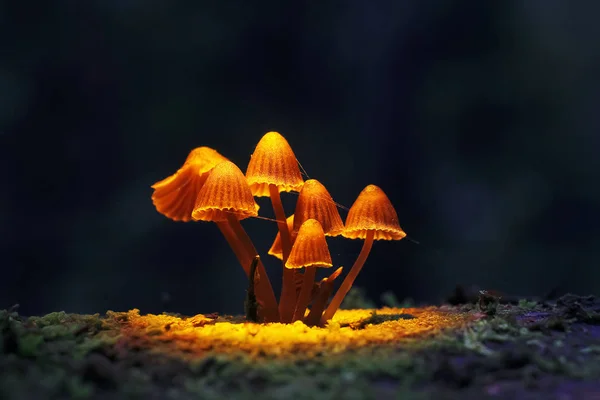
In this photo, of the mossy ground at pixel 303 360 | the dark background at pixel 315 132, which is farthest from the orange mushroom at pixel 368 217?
the dark background at pixel 315 132

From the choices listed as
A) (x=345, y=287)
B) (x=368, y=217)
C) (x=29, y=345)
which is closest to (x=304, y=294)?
(x=345, y=287)

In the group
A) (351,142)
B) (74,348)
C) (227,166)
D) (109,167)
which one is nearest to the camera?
A: (74,348)

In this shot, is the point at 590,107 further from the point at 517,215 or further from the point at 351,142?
the point at 351,142

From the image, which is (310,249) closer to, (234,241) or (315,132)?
(234,241)

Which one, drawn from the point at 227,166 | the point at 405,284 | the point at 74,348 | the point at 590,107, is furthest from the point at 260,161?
the point at 590,107

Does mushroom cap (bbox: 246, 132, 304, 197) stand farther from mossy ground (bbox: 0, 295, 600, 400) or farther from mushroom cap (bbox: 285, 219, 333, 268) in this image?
mossy ground (bbox: 0, 295, 600, 400)

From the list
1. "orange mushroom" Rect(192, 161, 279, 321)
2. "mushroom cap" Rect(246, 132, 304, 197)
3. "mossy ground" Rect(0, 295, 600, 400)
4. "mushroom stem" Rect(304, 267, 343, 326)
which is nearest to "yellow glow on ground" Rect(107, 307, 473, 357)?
"mossy ground" Rect(0, 295, 600, 400)

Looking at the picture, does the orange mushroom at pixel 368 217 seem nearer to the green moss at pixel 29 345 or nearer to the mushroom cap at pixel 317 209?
the mushroom cap at pixel 317 209
